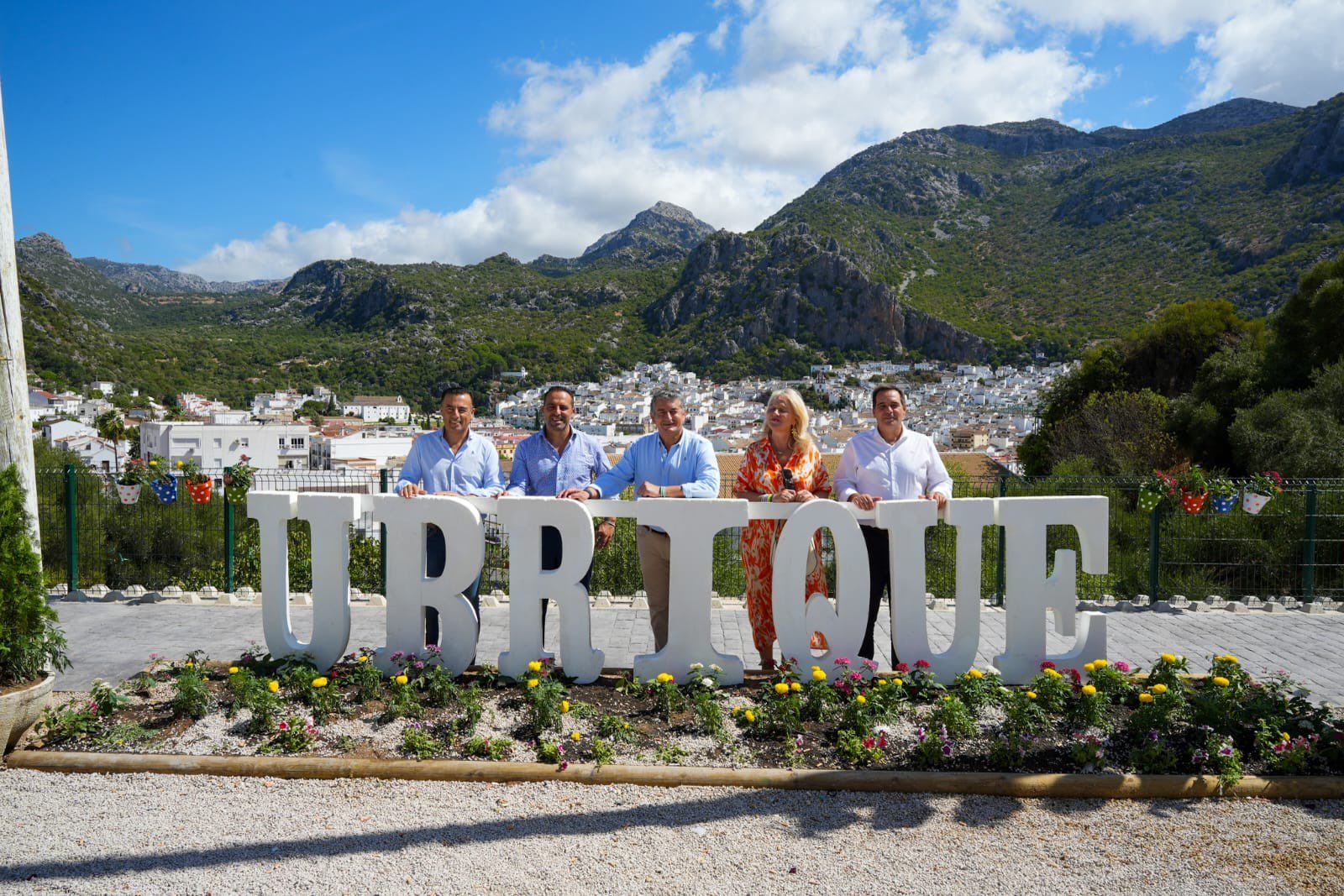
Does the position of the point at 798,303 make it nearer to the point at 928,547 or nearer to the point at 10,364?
the point at 928,547

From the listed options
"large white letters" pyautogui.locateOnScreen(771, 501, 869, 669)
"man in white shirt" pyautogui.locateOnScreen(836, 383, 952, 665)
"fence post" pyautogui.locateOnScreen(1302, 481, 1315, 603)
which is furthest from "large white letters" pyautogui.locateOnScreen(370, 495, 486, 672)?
"fence post" pyautogui.locateOnScreen(1302, 481, 1315, 603)

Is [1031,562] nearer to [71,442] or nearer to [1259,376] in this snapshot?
[1259,376]

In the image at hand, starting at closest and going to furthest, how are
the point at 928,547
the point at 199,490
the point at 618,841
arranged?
1. the point at 618,841
2. the point at 199,490
3. the point at 928,547

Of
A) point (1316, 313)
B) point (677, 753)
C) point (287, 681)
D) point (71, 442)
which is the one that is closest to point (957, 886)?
point (677, 753)

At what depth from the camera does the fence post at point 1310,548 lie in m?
8.11

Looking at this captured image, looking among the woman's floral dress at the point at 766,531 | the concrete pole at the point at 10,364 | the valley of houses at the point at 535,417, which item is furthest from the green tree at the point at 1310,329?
the concrete pole at the point at 10,364

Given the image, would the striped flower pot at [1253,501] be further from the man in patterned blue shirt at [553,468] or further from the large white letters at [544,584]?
the large white letters at [544,584]

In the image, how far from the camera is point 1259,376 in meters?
22.3

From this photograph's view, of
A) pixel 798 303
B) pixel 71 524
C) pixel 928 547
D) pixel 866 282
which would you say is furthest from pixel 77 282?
pixel 928 547

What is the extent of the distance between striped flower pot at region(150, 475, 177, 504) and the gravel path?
15.8 feet

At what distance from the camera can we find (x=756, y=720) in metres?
4.11

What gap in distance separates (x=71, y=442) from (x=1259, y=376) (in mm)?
56038

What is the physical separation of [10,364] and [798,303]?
10108 cm

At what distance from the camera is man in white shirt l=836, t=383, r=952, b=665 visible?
479 cm
